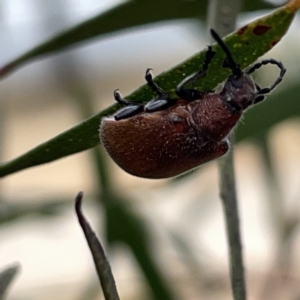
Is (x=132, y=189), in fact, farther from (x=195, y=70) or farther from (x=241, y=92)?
(x=195, y=70)

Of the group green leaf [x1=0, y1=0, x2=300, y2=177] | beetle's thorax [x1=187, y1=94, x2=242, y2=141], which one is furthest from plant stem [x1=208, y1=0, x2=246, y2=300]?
beetle's thorax [x1=187, y1=94, x2=242, y2=141]

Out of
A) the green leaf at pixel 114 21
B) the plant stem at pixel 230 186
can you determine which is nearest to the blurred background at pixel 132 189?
the green leaf at pixel 114 21

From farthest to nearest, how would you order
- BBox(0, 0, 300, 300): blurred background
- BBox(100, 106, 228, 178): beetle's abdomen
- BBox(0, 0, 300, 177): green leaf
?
BBox(0, 0, 300, 300): blurred background → BBox(100, 106, 228, 178): beetle's abdomen → BBox(0, 0, 300, 177): green leaf

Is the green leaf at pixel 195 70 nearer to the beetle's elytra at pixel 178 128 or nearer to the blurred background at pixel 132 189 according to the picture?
the beetle's elytra at pixel 178 128

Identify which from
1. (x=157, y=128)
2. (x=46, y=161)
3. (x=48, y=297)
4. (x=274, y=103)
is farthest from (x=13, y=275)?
(x=48, y=297)

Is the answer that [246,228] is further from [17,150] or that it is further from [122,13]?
[122,13]

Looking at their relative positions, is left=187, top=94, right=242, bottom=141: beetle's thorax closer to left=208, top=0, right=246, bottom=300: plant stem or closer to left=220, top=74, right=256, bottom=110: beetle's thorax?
left=220, top=74, right=256, bottom=110: beetle's thorax

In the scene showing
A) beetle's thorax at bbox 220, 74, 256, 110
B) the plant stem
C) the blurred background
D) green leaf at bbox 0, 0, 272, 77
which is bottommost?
the plant stem

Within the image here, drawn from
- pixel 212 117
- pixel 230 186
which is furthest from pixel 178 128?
pixel 230 186
